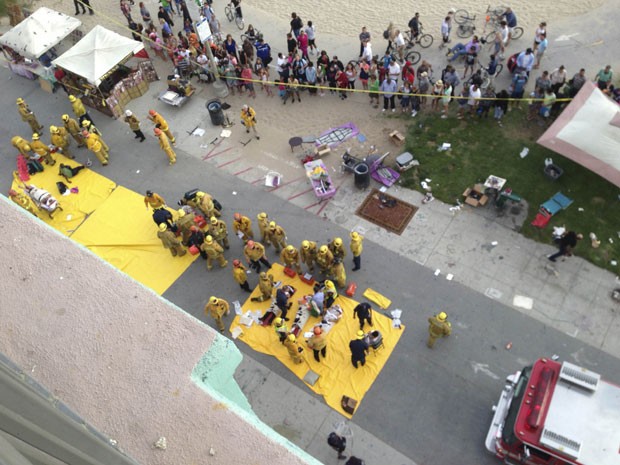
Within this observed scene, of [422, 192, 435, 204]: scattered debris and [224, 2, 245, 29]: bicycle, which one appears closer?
[422, 192, 435, 204]: scattered debris

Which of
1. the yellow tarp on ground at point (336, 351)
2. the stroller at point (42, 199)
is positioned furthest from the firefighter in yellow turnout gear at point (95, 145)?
the yellow tarp on ground at point (336, 351)

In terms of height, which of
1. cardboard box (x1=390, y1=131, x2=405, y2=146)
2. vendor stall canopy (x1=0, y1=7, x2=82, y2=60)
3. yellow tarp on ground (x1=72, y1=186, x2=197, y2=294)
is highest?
vendor stall canopy (x1=0, y1=7, x2=82, y2=60)

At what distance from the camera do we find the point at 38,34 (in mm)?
21016

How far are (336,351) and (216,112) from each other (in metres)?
10.3

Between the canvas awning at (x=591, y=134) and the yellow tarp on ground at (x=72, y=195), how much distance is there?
14734 mm

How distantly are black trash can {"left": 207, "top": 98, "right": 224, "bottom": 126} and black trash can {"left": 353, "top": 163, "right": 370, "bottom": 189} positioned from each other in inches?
235

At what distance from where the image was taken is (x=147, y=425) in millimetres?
4715

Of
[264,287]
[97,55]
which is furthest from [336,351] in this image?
[97,55]

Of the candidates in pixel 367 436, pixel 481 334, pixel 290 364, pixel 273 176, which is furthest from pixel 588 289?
pixel 273 176

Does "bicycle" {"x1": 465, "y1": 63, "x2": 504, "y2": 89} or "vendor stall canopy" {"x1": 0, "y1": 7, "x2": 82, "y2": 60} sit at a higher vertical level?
"vendor stall canopy" {"x1": 0, "y1": 7, "x2": 82, "y2": 60}

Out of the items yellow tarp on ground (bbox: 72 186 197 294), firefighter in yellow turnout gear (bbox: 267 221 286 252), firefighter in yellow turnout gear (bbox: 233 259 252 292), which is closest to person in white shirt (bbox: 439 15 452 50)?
firefighter in yellow turnout gear (bbox: 267 221 286 252)

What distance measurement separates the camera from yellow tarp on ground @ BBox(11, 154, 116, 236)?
17328 millimetres

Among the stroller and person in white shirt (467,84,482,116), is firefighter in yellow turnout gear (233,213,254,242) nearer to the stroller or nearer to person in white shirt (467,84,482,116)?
the stroller

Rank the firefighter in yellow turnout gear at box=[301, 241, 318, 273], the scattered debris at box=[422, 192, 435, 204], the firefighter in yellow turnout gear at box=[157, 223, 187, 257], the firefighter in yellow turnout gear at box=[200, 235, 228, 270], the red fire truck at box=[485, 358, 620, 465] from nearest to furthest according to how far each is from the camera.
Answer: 1. the red fire truck at box=[485, 358, 620, 465]
2. the firefighter in yellow turnout gear at box=[301, 241, 318, 273]
3. the firefighter in yellow turnout gear at box=[200, 235, 228, 270]
4. the firefighter in yellow turnout gear at box=[157, 223, 187, 257]
5. the scattered debris at box=[422, 192, 435, 204]
